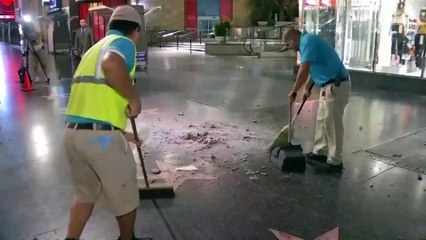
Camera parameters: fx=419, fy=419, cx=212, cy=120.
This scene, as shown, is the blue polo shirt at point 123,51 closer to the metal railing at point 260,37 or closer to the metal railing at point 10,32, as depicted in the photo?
the metal railing at point 260,37

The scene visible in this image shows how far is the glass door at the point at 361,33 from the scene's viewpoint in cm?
1126

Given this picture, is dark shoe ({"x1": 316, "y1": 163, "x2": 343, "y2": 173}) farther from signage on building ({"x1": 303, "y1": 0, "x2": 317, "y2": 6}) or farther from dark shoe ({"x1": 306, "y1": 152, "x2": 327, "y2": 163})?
signage on building ({"x1": 303, "y1": 0, "x2": 317, "y2": 6})

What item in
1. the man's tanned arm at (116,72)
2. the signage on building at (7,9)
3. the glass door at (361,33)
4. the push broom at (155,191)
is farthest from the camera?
the signage on building at (7,9)

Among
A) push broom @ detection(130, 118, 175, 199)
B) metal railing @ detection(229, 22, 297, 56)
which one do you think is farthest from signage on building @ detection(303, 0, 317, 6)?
push broom @ detection(130, 118, 175, 199)

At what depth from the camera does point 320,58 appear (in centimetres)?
462

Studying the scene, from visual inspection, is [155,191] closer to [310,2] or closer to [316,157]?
[316,157]

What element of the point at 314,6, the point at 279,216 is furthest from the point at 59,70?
the point at 279,216

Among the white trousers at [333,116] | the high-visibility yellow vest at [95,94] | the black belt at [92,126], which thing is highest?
the high-visibility yellow vest at [95,94]

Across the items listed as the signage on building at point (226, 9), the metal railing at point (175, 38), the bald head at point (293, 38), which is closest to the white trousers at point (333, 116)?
the bald head at point (293, 38)

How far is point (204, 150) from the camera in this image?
557 centimetres

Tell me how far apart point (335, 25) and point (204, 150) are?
808 cm

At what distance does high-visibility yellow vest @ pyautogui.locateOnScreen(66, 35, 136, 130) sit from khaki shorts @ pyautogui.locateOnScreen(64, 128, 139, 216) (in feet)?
0.36

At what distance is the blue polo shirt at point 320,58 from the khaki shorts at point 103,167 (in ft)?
8.38

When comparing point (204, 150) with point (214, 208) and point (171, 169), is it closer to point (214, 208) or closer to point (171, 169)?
point (171, 169)
